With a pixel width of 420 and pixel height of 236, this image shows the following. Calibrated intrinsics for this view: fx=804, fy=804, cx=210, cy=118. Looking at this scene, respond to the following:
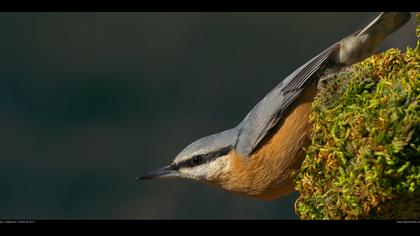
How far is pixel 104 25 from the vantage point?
8.60 meters

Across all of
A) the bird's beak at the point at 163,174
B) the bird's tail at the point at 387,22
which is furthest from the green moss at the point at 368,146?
the bird's beak at the point at 163,174

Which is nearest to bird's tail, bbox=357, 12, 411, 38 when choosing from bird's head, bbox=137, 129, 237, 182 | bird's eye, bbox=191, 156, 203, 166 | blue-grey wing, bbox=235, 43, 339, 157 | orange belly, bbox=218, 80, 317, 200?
blue-grey wing, bbox=235, 43, 339, 157

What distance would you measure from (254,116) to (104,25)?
16.5 feet

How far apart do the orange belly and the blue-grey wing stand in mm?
31

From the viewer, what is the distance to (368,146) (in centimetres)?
273

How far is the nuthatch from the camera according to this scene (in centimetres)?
354

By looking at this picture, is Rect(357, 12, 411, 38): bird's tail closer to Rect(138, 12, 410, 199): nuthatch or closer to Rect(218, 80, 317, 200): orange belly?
Rect(138, 12, 410, 199): nuthatch

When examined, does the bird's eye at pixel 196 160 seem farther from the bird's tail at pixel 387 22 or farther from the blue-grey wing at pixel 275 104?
the bird's tail at pixel 387 22

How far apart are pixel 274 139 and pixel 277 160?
111mm

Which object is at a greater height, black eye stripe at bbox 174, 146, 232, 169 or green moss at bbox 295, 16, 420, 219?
green moss at bbox 295, 16, 420, 219

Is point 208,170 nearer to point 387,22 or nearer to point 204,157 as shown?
point 204,157

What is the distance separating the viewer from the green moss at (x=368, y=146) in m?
2.70

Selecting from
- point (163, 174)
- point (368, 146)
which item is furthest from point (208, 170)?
point (368, 146)
